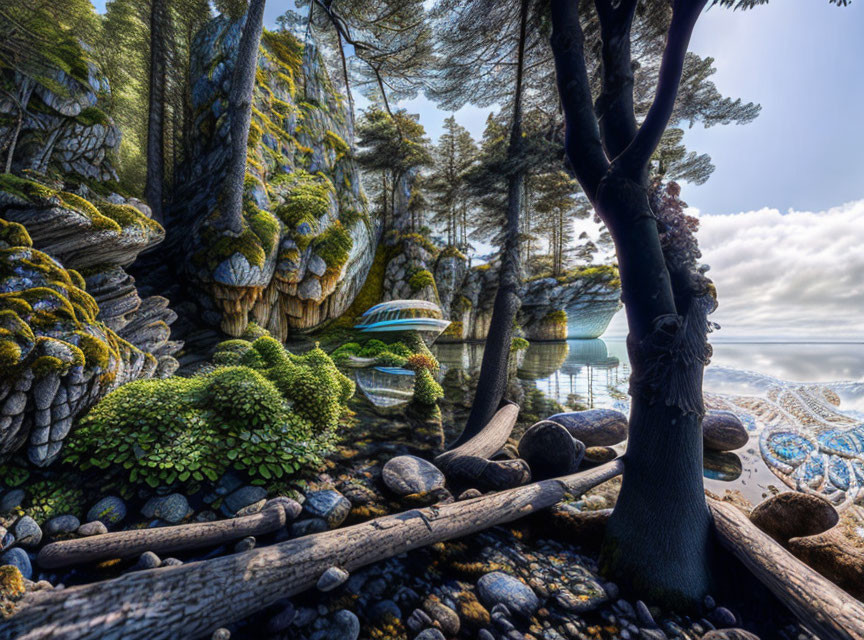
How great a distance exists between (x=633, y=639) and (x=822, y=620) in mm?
1100

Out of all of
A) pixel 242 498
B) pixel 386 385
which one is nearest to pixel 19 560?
pixel 242 498

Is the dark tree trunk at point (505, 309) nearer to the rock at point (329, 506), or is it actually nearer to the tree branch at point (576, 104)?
the tree branch at point (576, 104)

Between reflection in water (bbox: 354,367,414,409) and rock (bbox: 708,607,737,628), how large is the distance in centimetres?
542

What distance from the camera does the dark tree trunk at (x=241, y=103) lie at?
8273mm

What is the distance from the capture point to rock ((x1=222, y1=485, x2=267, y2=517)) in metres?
3.01

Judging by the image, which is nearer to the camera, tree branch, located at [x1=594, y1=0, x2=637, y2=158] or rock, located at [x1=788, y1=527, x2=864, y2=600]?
rock, located at [x1=788, y1=527, x2=864, y2=600]

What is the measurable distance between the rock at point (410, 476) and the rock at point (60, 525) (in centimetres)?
279

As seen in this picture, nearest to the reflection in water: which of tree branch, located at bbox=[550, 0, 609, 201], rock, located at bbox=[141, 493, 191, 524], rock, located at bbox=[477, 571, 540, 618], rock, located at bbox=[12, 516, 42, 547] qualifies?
rock, located at bbox=[141, 493, 191, 524]

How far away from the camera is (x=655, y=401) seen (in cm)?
251

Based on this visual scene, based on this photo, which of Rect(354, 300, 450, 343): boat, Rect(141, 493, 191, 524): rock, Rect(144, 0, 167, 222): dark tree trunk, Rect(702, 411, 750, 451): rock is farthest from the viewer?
Rect(354, 300, 450, 343): boat

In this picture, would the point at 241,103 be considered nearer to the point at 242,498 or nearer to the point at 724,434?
the point at 242,498

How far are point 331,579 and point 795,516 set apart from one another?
436 cm

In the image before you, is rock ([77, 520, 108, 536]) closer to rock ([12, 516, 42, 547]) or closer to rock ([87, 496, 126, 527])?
rock ([87, 496, 126, 527])

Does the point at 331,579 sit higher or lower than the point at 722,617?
higher
